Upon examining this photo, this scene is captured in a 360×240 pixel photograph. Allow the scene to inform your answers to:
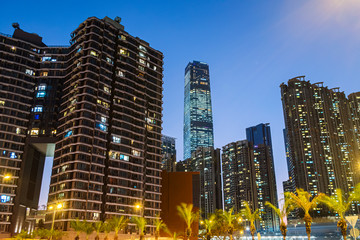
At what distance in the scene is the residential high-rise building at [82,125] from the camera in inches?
4134

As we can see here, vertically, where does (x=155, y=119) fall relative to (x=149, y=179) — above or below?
above

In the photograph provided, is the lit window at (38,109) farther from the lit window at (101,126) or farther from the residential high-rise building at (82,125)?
the lit window at (101,126)

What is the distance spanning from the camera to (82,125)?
108 m

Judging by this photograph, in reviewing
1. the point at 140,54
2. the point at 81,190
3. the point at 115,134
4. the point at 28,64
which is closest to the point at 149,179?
the point at 115,134

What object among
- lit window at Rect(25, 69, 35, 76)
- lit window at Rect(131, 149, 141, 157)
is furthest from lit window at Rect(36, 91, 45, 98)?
lit window at Rect(131, 149, 141, 157)

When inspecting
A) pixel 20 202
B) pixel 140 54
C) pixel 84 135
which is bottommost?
pixel 20 202

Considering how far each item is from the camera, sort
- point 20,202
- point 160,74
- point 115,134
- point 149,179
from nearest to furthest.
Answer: point 20,202 < point 115,134 < point 149,179 < point 160,74

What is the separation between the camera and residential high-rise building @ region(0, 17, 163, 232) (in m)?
105

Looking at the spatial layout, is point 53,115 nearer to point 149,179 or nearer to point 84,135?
point 84,135

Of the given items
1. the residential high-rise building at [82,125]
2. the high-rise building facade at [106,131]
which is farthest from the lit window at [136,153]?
the residential high-rise building at [82,125]

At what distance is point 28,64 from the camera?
126 meters

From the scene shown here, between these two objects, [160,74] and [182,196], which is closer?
[182,196]

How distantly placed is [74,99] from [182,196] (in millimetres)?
54952

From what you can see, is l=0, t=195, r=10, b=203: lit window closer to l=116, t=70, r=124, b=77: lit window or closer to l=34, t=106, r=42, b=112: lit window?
l=34, t=106, r=42, b=112: lit window
